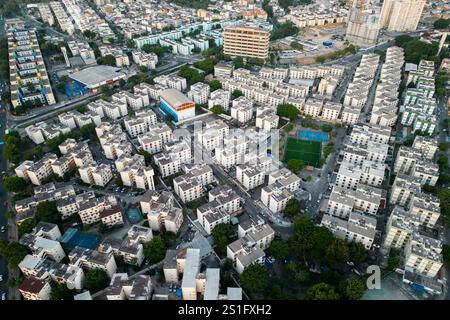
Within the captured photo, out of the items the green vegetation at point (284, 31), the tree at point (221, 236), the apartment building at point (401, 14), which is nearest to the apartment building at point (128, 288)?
the tree at point (221, 236)

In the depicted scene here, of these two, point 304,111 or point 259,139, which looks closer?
point 259,139

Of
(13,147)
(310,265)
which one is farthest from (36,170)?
(310,265)

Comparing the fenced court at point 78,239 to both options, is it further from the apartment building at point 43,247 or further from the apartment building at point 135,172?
the apartment building at point 135,172

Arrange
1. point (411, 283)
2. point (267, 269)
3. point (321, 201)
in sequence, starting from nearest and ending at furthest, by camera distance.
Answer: point (411, 283), point (267, 269), point (321, 201)

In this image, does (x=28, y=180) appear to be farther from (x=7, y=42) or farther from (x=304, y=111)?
(x=7, y=42)

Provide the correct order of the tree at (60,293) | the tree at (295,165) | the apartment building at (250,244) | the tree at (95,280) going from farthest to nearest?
1. the tree at (295,165)
2. the apartment building at (250,244)
3. the tree at (95,280)
4. the tree at (60,293)
